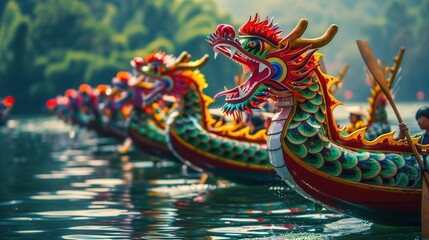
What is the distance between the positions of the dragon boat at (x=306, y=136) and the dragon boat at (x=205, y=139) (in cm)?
640

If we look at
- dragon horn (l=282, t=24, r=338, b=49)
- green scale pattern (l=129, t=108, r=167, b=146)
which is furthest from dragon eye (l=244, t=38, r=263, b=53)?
green scale pattern (l=129, t=108, r=167, b=146)

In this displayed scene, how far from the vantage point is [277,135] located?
1356 cm

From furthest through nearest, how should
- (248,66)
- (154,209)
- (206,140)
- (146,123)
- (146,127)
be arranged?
(146,123) < (146,127) < (206,140) < (154,209) < (248,66)

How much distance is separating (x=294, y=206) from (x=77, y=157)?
58.8ft

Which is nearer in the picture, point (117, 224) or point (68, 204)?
point (117, 224)

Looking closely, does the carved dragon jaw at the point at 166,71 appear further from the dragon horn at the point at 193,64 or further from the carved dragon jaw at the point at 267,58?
the carved dragon jaw at the point at 267,58

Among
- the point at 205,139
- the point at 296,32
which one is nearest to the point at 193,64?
the point at 205,139

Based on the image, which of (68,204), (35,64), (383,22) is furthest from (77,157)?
(383,22)

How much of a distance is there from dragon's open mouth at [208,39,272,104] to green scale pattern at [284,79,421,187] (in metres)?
0.59

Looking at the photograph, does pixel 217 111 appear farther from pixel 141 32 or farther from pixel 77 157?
pixel 141 32

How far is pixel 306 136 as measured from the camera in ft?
44.4

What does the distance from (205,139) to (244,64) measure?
7.31 meters

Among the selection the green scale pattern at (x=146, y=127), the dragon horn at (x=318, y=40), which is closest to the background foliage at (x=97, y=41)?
the green scale pattern at (x=146, y=127)

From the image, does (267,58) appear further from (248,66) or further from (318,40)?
(318,40)
